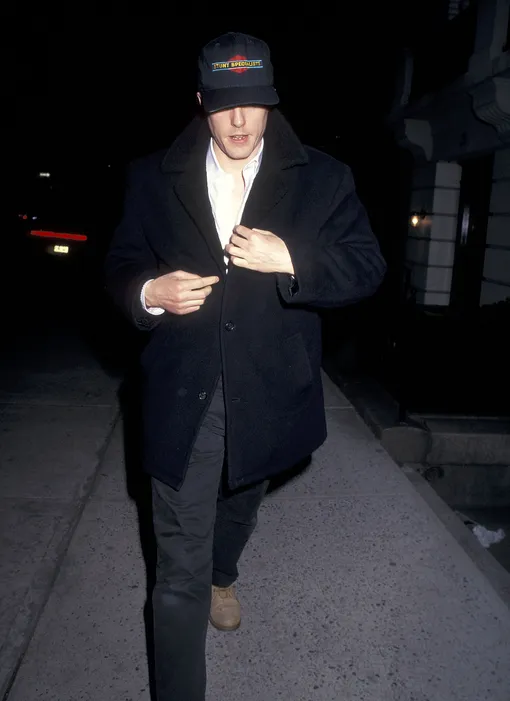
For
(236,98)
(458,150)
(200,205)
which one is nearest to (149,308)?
(200,205)

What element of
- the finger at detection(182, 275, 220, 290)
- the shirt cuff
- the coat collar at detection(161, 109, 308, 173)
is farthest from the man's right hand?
the coat collar at detection(161, 109, 308, 173)

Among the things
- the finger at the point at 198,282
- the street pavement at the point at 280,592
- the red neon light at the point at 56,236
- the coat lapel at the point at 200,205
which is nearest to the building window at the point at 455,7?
the red neon light at the point at 56,236

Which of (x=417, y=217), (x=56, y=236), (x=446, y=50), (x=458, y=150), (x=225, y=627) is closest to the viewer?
(x=225, y=627)

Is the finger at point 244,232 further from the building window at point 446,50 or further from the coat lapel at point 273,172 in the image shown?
the building window at point 446,50

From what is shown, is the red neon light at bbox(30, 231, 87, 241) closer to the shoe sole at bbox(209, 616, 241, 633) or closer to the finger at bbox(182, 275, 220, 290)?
the shoe sole at bbox(209, 616, 241, 633)

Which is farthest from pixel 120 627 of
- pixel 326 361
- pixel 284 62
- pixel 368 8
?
pixel 284 62

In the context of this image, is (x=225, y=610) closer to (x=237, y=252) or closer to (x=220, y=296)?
(x=220, y=296)

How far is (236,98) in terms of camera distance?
1941 millimetres

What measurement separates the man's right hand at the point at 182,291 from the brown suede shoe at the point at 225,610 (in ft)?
4.65

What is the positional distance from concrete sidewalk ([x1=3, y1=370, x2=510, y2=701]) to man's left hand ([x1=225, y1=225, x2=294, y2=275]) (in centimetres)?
160

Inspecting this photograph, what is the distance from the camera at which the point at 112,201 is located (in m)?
16.2

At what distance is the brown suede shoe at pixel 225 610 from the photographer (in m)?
2.67

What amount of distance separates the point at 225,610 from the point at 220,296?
1429mm

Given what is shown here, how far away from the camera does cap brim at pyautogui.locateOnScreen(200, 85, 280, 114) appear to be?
6.37 ft
